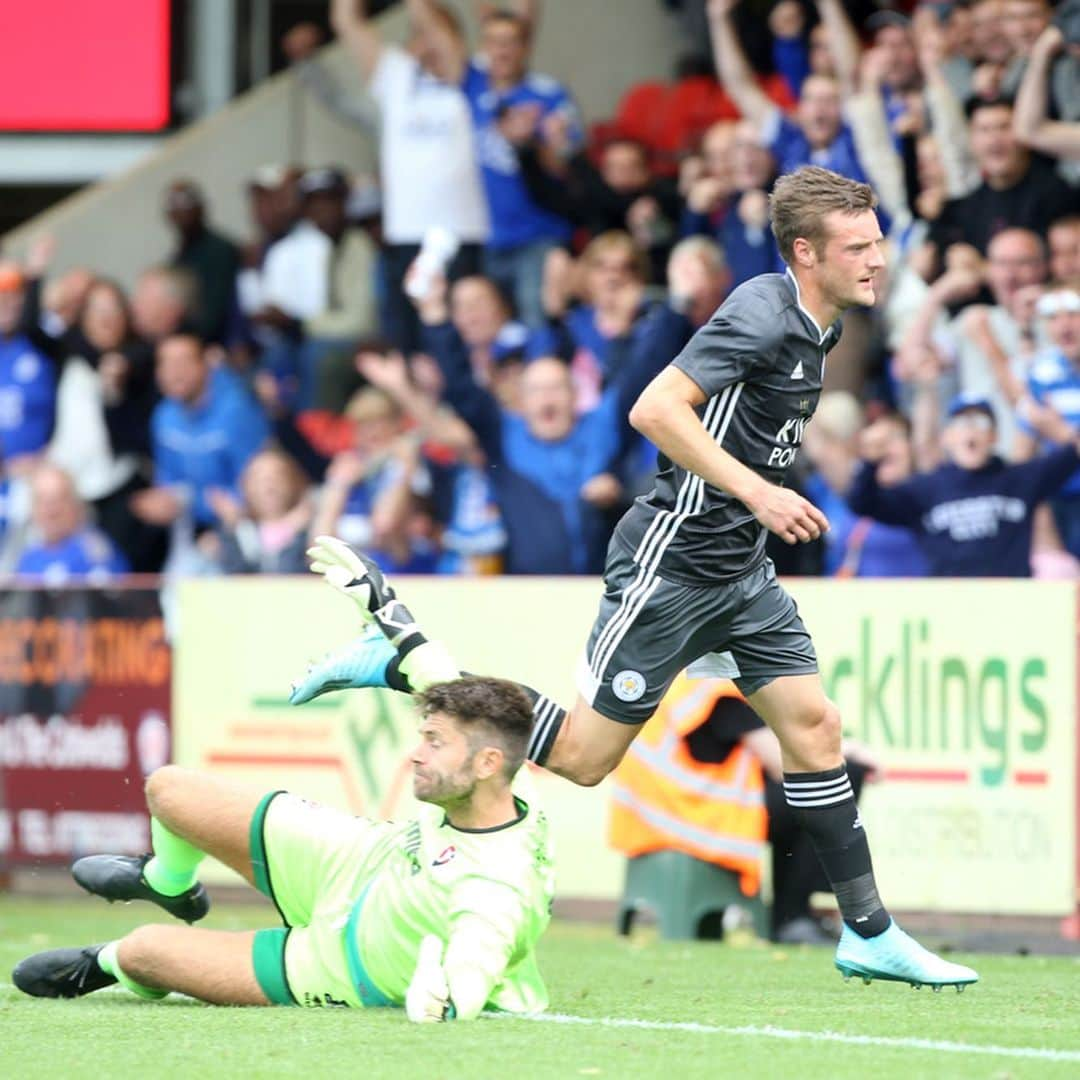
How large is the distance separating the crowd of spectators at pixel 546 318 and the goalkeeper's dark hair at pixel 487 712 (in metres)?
4.67

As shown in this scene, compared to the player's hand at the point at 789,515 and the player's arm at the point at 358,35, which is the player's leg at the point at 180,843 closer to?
the player's hand at the point at 789,515

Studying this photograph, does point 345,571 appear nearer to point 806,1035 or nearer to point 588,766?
point 588,766

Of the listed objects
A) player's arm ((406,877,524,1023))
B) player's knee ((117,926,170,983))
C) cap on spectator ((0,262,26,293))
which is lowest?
player's knee ((117,926,170,983))

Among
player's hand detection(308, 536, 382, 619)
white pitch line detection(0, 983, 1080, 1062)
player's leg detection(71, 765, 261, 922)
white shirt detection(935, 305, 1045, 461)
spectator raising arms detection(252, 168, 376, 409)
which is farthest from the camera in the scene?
spectator raising arms detection(252, 168, 376, 409)

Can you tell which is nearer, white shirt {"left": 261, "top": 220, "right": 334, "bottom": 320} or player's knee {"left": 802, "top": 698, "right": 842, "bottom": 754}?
player's knee {"left": 802, "top": 698, "right": 842, "bottom": 754}

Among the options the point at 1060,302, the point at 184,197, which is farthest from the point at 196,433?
the point at 1060,302

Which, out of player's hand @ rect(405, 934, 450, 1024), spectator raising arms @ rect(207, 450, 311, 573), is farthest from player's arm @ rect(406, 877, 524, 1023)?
spectator raising arms @ rect(207, 450, 311, 573)

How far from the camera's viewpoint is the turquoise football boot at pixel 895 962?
6922mm

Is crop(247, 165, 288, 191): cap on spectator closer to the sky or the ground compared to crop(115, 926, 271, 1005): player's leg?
closer to the sky

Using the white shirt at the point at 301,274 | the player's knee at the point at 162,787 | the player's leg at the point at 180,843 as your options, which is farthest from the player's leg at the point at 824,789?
the white shirt at the point at 301,274

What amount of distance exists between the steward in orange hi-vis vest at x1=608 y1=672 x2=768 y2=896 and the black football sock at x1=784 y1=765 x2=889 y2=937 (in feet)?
9.09

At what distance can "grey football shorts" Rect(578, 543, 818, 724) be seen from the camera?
6996 millimetres

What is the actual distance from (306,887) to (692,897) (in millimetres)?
3540

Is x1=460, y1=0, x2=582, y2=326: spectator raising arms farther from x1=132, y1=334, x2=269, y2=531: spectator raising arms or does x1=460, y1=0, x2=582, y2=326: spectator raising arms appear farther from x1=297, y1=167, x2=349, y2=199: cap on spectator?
x1=132, y1=334, x2=269, y2=531: spectator raising arms
